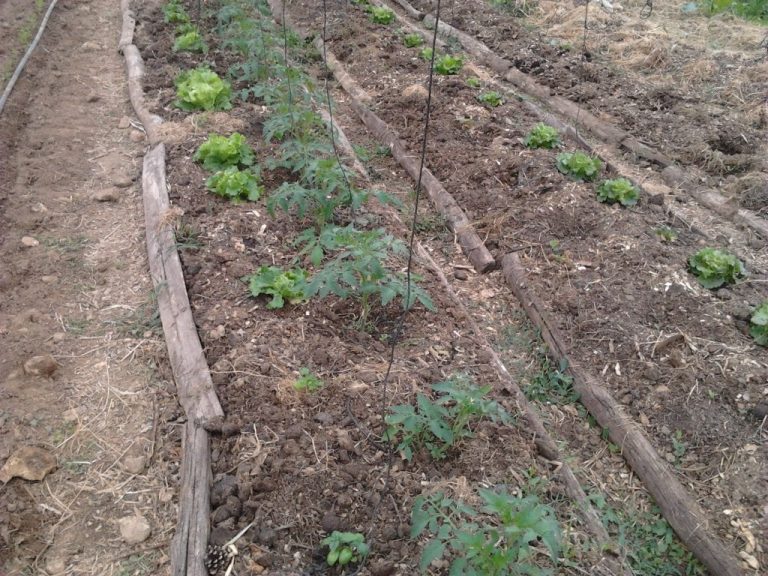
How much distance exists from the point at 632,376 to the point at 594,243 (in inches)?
44.3

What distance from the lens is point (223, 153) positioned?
440 centimetres

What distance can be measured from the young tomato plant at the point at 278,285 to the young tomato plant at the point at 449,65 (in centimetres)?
361

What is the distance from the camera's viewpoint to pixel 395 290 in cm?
305

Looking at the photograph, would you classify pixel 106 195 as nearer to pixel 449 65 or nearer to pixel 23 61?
pixel 23 61

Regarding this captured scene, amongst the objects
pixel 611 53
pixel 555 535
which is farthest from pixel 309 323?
pixel 611 53

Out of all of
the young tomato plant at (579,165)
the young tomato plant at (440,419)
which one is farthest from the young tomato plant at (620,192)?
the young tomato plant at (440,419)

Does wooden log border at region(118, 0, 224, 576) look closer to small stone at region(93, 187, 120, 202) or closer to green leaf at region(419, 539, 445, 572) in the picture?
small stone at region(93, 187, 120, 202)

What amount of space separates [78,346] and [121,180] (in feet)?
5.93

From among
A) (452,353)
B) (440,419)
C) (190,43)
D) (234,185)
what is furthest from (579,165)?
(190,43)

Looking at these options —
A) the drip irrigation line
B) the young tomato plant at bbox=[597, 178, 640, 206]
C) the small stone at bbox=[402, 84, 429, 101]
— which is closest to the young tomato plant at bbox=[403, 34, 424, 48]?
the small stone at bbox=[402, 84, 429, 101]

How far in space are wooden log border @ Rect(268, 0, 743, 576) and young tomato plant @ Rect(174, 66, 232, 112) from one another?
3.00 meters

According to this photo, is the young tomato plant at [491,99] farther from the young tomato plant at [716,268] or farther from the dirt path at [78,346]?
the dirt path at [78,346]

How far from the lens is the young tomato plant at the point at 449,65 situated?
6176 millimetres

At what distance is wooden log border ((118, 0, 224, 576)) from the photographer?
7.94 feet
